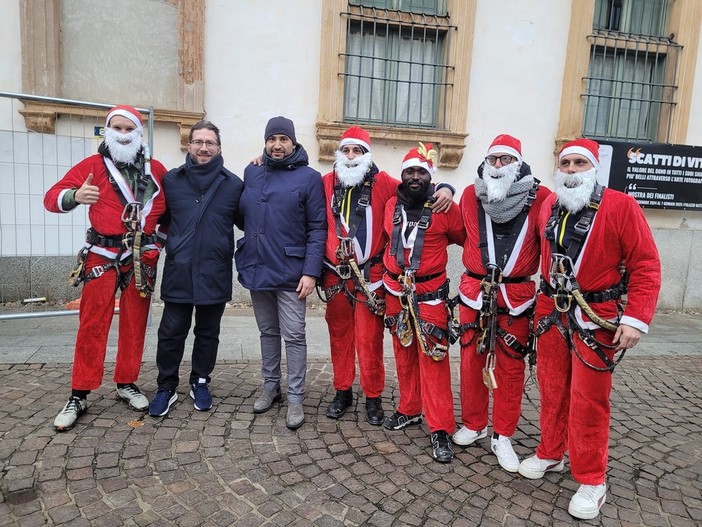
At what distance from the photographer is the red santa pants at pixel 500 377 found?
314cm

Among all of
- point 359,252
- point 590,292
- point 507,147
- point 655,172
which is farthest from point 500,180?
point 655,172

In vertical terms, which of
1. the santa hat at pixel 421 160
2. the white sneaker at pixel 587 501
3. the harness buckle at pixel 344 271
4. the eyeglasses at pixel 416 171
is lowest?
the white sneaker at pixel 587 501

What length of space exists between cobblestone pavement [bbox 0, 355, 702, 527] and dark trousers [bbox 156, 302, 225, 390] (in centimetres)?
27

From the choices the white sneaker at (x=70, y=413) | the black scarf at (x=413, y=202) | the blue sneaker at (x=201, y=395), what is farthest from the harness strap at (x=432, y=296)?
the white sneaker at (x=70, y=413)

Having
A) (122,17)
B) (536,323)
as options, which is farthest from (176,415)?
(122,17)

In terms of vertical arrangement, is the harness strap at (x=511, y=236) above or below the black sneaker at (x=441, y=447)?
above

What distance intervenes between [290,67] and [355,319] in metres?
4.28

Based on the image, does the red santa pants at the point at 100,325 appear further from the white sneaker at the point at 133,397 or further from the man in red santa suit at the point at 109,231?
the white sneaker at the point at 133,397

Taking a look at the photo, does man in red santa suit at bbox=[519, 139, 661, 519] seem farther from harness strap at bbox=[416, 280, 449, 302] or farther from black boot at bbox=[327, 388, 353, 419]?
black boot at bbox=[327, 388, 353, 419]

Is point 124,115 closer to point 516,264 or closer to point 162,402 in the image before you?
point 162,402

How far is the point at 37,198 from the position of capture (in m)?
5.97

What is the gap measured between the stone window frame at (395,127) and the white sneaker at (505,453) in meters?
4.62

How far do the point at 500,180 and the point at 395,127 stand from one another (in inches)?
168

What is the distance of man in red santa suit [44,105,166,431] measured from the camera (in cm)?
350
